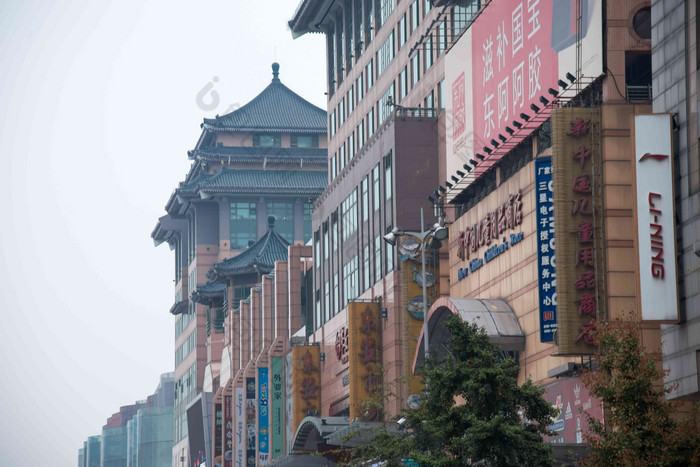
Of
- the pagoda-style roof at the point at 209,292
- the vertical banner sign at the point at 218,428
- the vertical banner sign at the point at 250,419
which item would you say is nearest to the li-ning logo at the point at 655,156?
the vertical banner sign at the point at 250,419

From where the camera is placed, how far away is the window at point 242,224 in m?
122

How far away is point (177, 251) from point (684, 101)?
355 feet

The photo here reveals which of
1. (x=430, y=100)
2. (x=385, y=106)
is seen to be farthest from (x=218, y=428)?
(x=430, y=100)

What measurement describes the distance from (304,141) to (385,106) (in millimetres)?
62702

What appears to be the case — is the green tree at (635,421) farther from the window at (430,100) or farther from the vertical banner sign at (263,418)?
the vertical banner sign at (263,418)

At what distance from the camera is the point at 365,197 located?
214 ft

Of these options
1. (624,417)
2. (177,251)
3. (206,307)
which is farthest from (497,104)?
(177,251)

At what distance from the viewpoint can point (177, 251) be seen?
452 feet

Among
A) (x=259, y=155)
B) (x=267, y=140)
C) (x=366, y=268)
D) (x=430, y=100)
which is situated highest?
(x=267, y=140)

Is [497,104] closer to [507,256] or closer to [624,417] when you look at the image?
[507,256]

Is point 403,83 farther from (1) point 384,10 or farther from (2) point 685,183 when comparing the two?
(2) point 685,183

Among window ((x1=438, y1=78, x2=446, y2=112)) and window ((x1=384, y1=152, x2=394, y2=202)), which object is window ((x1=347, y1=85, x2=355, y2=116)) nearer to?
window ((x1=384, y1=152, x2=394, y2=202))

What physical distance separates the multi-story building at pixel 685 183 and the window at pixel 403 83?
31.6 metres

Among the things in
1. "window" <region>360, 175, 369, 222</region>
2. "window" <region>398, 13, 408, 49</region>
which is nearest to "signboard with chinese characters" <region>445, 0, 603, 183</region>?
"window" <region>360, 175, 369, 222</region>
